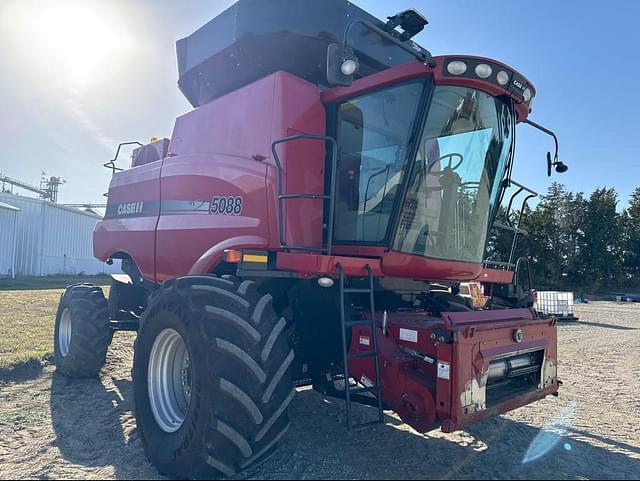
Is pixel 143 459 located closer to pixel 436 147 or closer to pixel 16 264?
pixel 436 147


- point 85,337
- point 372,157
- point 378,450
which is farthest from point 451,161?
point 85,337

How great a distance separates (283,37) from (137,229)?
273 cm

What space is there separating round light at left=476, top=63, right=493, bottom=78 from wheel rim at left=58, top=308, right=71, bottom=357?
18.8ft

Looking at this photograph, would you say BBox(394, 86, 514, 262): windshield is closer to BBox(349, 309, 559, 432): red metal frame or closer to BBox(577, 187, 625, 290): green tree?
BBox(349, 309, 559, 432): red metal frame

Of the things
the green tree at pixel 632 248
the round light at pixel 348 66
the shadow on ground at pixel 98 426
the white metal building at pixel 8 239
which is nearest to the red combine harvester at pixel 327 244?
the round light at pixel 348 66

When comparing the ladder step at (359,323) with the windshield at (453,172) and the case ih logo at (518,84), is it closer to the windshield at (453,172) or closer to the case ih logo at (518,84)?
the windshield at (453,172)

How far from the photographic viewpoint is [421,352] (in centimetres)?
345

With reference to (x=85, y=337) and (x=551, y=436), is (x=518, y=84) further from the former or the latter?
(x=85, y=337)

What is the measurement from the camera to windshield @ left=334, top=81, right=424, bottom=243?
148 inches

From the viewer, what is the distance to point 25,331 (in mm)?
8477

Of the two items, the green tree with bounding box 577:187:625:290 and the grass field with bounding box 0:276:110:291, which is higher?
the green tree with bounding box 577:187:625:290

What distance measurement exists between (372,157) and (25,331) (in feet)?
24.8

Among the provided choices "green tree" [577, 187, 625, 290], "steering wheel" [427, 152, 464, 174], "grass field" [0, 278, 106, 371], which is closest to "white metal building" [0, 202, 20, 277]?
"grass field" [0, 278, 106, 371]

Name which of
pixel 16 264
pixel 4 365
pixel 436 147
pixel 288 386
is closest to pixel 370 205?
pixel 436 147
